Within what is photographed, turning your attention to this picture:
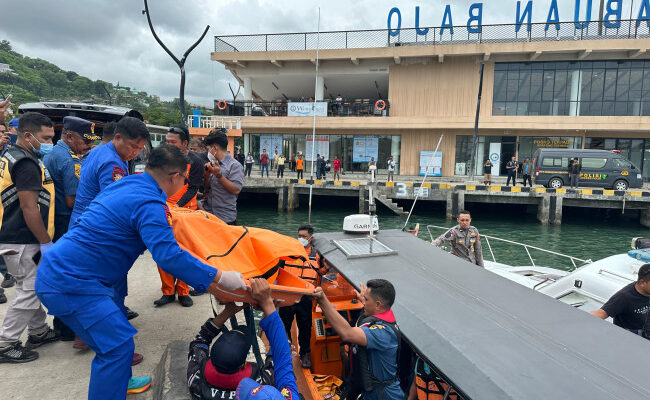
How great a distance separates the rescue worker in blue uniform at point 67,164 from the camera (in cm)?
374

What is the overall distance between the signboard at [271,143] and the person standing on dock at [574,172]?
62.5ft

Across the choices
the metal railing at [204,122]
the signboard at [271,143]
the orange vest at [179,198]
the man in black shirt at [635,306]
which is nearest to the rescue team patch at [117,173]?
the orange vest at [179,198]

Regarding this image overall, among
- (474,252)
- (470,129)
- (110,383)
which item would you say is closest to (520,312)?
(110,383)

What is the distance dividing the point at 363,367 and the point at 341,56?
1018 inches

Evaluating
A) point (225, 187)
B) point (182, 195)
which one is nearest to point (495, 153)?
point (225, 187)

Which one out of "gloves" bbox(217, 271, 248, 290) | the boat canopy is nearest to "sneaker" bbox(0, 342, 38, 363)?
"gloves" bbox(217, 271, 248, 290)

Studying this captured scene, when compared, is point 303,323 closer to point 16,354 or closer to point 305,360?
point 305,360

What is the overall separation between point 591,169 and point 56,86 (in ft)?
390

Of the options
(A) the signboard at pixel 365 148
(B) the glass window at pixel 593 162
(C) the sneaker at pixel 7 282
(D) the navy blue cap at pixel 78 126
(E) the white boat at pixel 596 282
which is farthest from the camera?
(A) the signboard at pixel 365 148

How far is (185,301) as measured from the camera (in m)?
4.75

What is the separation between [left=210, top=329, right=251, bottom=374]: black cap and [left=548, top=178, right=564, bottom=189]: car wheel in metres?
22.2

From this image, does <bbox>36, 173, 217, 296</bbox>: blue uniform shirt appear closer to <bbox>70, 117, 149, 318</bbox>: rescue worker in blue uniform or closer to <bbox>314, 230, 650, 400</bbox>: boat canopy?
<bbox>70, 117, 149, 318</bbox>: rescue worker in blue uniform

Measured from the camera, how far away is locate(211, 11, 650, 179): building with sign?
2395 centimetres

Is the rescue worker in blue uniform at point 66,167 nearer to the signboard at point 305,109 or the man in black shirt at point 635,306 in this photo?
the man in black shirt at point 635,306
